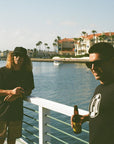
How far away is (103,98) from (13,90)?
4.92 ft

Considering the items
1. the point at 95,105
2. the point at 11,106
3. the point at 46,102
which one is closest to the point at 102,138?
the point at 95,105

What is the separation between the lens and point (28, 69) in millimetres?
2945

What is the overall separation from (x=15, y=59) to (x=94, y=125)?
160cm

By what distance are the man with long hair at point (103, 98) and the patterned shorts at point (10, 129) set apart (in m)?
1.49

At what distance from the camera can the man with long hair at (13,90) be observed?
8.93ft

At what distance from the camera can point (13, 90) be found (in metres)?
2.69

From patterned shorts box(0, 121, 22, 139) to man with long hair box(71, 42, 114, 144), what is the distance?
4.88 feet

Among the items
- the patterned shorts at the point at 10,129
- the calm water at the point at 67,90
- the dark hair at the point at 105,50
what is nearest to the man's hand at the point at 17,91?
the patterned shorts at the point at 10,129

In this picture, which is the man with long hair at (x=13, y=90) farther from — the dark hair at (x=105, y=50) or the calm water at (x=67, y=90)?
the calm water at (x=67, y=90)

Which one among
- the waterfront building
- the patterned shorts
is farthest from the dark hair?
the waterfront building

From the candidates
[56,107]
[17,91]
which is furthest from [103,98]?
[17,91]

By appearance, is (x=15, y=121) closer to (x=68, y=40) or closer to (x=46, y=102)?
(x=46, y=102)

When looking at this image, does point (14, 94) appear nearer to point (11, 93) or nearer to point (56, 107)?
point (11, 93)

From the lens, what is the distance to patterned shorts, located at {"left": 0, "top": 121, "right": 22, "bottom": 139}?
9.18 ft
